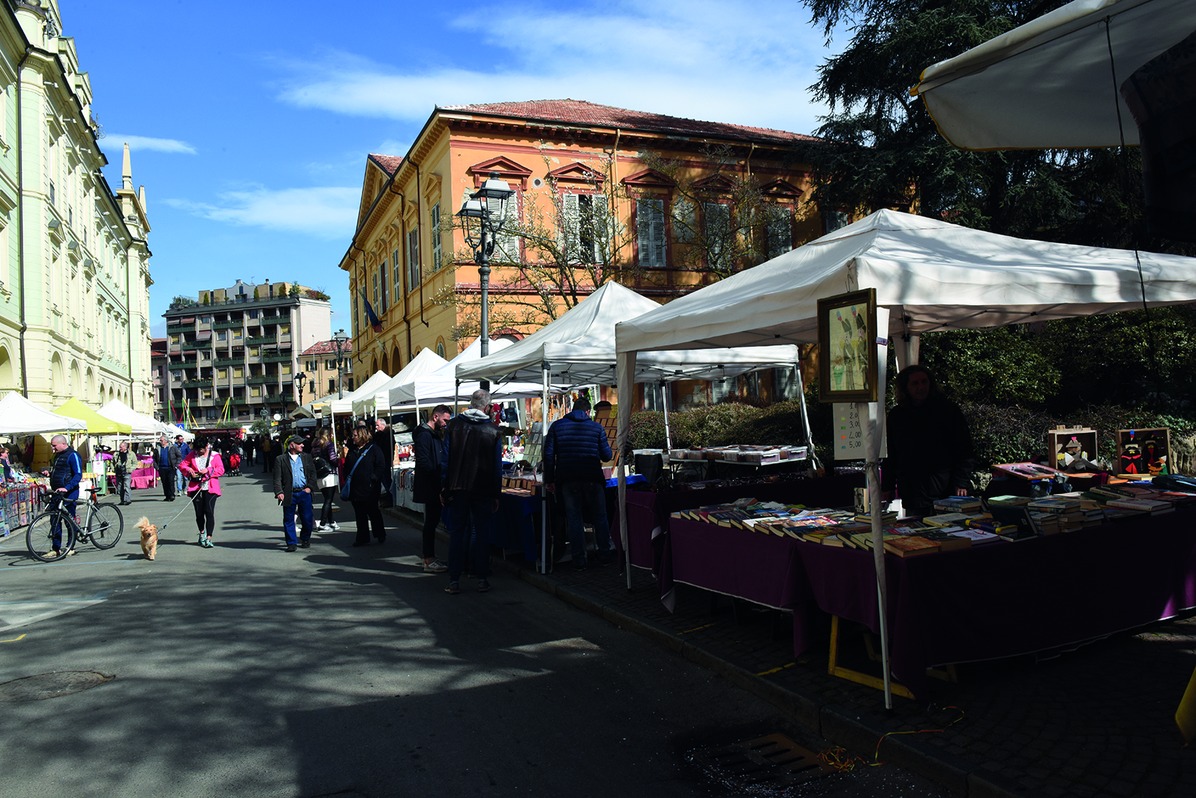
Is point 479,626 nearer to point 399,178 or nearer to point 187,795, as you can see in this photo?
point 187,795

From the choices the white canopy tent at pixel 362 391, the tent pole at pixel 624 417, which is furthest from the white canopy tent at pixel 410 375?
the tent pole at pixel 624 417

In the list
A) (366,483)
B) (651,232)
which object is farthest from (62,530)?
(651,232)

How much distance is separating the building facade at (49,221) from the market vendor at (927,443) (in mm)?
26165

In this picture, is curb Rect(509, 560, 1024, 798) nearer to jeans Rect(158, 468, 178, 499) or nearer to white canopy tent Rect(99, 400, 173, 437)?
jeans Rect(158, 468, 178, 499)

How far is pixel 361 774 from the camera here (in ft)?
13.4

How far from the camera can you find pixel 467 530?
8578mm

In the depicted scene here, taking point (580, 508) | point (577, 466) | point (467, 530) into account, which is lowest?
point (467, 530)

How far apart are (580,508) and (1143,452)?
6174mm

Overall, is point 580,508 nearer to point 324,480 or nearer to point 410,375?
point 324,480

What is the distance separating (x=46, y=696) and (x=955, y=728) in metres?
5.68

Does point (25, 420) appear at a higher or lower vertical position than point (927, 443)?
higher

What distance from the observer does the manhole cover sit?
217 inches

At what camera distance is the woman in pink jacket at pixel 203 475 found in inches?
499

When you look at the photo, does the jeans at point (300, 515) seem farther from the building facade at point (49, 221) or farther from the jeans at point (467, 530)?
the building facade at point (49, 221)
